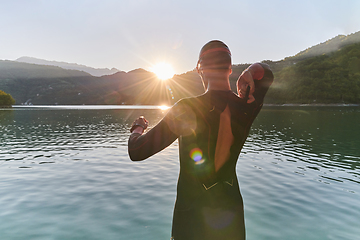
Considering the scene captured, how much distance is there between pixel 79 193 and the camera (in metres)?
10.7

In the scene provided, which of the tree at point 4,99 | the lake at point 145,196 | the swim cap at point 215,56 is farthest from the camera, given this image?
the tree at point 4,99

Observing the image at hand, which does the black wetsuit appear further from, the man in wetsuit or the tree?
the tree

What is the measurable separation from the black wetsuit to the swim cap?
0.85 feet

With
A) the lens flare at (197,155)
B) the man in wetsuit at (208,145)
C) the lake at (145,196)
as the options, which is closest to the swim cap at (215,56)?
the man in wetsuit at (208,145)

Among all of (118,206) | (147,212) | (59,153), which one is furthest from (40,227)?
(59,153)

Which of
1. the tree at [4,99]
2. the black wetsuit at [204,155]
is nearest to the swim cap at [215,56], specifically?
the black wetsuit at [204,155]

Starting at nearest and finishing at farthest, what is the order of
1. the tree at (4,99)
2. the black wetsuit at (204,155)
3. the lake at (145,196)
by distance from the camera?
the black wetsuit at (204,155) < the lake at (145,196) < the tree at (4,99)

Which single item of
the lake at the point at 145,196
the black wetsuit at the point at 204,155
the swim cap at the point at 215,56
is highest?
the swim cap at the point at 215,56

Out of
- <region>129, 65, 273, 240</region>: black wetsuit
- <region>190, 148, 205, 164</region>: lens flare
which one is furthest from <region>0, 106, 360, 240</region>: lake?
<region>190, 148, 205, 164</region>: lens flare

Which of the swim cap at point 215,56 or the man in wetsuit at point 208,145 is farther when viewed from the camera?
the swim cap at point 215,56

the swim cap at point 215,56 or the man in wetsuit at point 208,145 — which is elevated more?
the swim cap at point 215,56

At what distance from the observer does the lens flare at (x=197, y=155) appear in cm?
202

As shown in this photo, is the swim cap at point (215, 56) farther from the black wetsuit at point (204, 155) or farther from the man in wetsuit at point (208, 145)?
the black wetsuit at point (204, 155)

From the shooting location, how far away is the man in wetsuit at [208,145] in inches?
76.1
